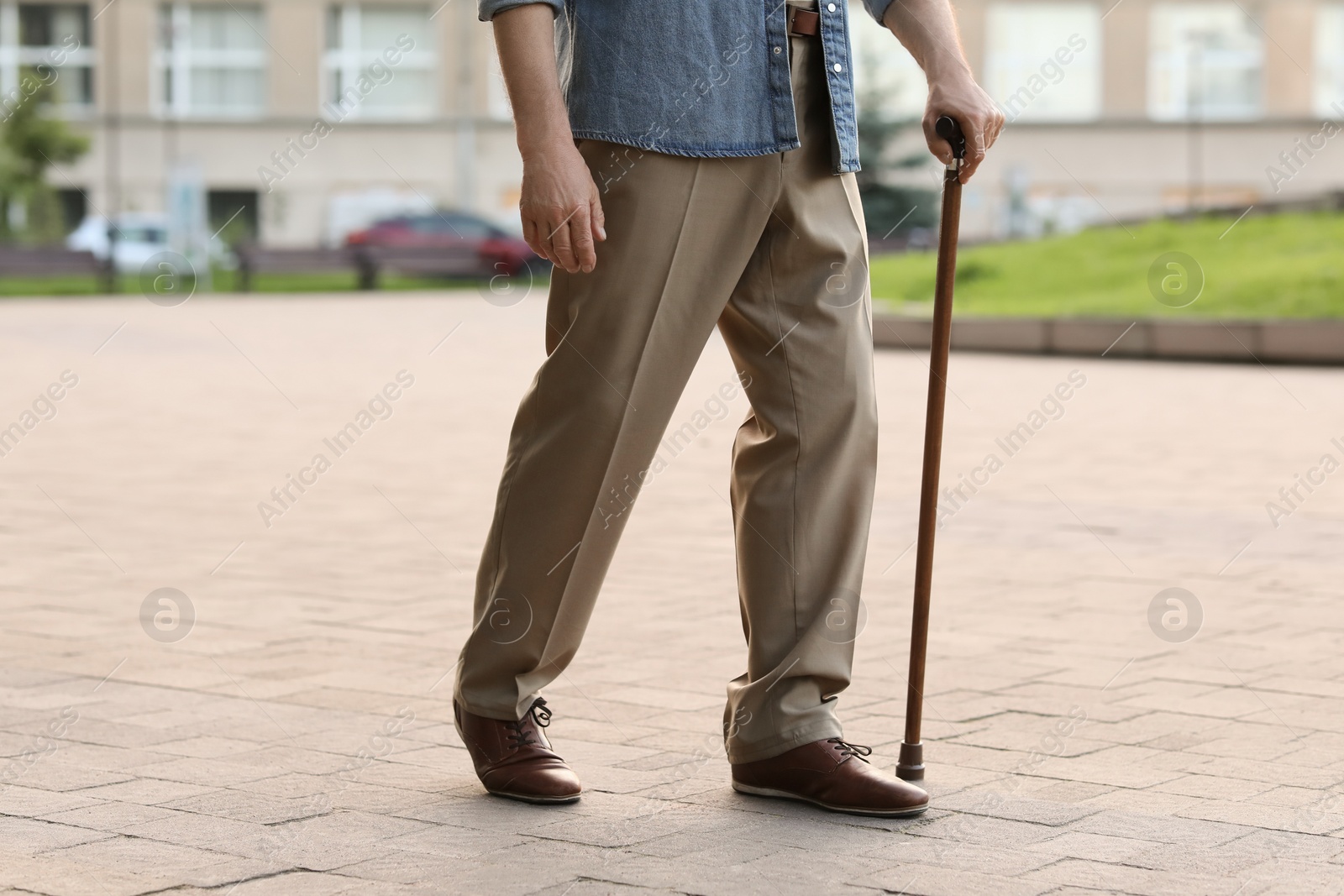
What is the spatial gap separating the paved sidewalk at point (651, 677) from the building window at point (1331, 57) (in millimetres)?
39262

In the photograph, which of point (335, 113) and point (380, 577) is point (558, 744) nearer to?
point (380, 577)

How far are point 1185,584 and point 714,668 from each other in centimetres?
175

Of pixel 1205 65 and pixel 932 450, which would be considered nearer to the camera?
pixel 932 450

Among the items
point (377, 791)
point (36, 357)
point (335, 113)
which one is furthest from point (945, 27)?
point (335, 113)

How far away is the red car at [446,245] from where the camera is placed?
30000 millimetres

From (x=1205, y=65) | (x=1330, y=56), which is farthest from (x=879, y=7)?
(x=1330, y=56)

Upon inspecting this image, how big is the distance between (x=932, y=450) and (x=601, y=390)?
0.57 m

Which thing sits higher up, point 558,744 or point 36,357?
point 558,744

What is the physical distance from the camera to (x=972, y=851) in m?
2.71

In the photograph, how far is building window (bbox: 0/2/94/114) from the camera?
45125 millimetres

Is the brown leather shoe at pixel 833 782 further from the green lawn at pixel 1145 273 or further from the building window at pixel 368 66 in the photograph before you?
the building window at pixel 368 66

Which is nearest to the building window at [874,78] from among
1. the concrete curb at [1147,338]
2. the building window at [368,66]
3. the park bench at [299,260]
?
the park bench at [299,260]

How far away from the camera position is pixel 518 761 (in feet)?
9.96

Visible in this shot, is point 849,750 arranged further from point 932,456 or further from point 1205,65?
point 1205,65
